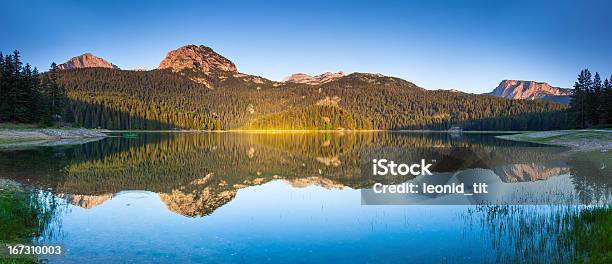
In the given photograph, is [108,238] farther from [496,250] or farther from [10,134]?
[10,134]

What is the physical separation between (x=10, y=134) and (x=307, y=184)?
231 feet

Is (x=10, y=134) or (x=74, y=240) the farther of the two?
(x=10, y=134)

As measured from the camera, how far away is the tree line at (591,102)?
102 metres

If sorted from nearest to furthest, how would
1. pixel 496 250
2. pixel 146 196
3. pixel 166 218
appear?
pixel 496 250 → pixel 166 218 → pixel 146 196

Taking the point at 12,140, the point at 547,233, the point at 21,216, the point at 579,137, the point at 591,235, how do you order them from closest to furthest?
the point at 591,235
the point at 547,233
the point at 21,216
the point at 12,140
the point at 579,137

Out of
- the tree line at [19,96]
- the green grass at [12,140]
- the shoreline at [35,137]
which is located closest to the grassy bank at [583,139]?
the shoreline at [35,137]

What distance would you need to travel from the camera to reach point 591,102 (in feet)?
359

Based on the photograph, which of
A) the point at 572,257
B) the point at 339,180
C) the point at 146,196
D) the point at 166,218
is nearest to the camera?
the point at 572,257

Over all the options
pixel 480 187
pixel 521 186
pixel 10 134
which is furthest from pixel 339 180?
pixel 10 134

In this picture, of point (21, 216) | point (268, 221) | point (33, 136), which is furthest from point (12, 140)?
point (268, 221)

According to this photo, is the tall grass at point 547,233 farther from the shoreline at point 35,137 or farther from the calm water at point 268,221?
the shoreline at point 35,137

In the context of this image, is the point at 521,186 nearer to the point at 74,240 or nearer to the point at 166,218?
the point at 166,218

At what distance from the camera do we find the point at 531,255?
13.0 meters

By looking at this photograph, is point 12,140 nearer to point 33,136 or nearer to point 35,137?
point 35,137
